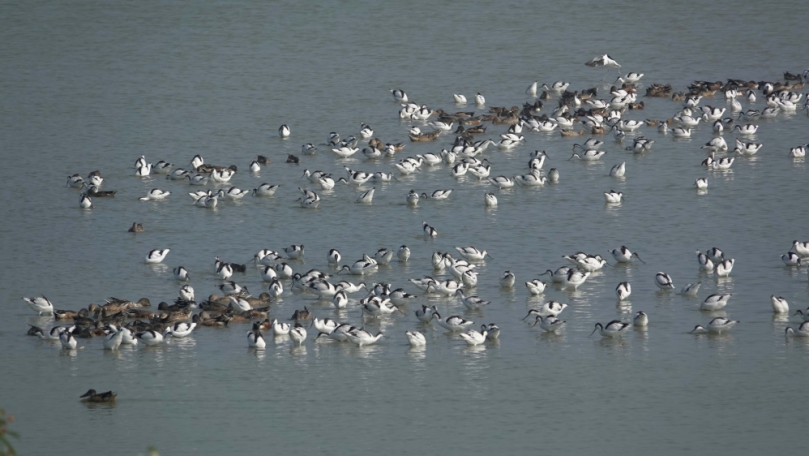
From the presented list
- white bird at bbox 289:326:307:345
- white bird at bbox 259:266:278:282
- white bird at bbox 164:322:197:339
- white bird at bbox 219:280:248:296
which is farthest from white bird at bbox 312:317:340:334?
white bird at bbox 259:266:278:282

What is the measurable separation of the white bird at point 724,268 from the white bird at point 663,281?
4.27 feet

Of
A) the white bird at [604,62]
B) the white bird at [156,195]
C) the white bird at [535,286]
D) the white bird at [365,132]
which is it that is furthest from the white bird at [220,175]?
the white bird at [604,62]

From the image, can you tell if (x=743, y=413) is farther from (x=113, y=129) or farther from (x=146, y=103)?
(x=146, y=103)

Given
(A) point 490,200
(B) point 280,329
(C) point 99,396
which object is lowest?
(C) point 99,396

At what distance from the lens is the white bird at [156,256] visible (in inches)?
907

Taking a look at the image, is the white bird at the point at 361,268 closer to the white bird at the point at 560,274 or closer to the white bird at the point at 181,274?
the white bird at the point at 181,274

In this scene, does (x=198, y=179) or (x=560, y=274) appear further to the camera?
(x=198, y=179)

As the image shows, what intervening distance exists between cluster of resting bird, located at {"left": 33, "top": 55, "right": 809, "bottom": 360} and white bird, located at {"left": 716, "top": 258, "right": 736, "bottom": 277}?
0.06 feet

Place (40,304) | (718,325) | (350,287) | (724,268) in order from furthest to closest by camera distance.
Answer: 1. (724,268)
2. (350,287)
3. (40,304)
4. (718,325)

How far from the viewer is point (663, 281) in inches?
811

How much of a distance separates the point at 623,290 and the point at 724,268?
2.38 m

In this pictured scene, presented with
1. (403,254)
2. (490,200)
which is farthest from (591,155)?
(403,254)

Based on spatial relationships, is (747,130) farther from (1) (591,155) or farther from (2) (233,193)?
(2) (233,193)

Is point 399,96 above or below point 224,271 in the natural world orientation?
above
